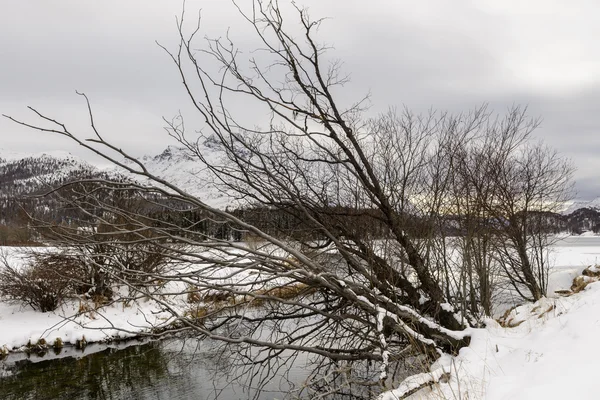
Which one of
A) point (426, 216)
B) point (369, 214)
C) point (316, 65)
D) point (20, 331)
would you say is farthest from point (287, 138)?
point (20, 331)

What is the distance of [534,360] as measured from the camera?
12.8 feet

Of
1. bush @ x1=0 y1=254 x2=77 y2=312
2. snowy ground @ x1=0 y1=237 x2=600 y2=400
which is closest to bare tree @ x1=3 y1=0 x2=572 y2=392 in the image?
snowy ground @ x1=0 y1=237 x2=600 y2=400

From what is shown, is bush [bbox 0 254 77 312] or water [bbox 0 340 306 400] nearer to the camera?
water [bbox 0 340 306 400]

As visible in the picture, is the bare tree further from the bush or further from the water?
the bush

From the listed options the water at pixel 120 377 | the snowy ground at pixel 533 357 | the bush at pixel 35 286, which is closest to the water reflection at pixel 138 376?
the water at pixel 120 377

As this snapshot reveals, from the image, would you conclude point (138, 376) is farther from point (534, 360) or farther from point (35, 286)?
point (534, 360)

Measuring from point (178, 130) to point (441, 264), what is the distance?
4.68m

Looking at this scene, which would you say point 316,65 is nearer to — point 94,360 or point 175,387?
point 175,387

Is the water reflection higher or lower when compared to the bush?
lower

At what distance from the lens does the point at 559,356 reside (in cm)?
371

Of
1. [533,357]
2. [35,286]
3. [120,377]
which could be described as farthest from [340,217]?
[35,286]

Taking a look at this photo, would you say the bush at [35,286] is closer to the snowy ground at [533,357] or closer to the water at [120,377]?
the water at [120,377]

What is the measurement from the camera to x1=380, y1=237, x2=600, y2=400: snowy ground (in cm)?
315

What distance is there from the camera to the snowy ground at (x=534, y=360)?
3.15 m
